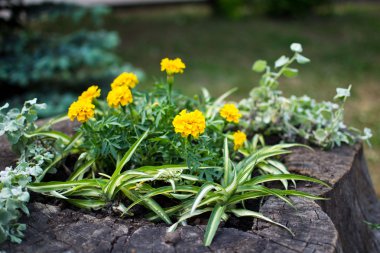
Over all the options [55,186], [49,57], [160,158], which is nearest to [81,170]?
[55,186]

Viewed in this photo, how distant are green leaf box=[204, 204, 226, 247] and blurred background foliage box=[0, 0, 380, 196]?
9.26ft

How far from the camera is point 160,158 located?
2219 mm

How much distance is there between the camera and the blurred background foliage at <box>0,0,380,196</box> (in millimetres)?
5016

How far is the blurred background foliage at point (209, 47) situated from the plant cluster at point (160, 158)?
2457 mm

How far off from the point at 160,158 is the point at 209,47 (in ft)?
18.6

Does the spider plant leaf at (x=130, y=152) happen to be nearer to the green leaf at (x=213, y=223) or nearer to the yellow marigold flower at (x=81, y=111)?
the yellow marigold flower at (x=81, y=111)

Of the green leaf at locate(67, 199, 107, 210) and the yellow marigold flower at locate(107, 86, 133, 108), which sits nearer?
the green leaf at locate(67, 199, 107, 210)

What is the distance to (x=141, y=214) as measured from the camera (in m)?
1.98

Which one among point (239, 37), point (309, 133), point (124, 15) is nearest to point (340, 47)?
point (239, 37)

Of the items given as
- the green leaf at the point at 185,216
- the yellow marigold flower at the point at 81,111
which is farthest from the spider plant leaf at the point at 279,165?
the yellow marigold flower at the point at 81,111

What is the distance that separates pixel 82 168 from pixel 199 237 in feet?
2.32

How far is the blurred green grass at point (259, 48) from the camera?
6.06 m

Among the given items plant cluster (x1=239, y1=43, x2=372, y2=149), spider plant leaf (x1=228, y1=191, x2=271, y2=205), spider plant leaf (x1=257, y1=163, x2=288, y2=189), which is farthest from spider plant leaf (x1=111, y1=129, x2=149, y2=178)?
plant cluster (x1=239, y1=43, x2=372, y2=149)

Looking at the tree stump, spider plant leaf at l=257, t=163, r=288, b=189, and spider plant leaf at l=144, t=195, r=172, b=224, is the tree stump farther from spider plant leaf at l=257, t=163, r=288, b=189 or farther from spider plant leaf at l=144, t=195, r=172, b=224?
spider plant leaf at l=257, t=163, r=288, b=189
